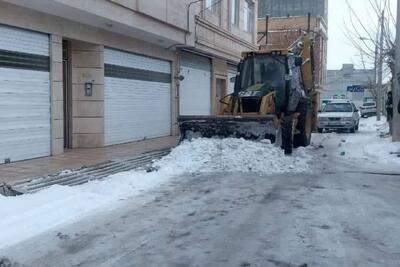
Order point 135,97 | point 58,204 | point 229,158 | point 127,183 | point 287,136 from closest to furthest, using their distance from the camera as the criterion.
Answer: point 58,204 < point 127,183 < point 229,158 < point 287,136 < point 135,97

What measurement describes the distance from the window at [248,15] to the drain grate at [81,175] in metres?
19.4

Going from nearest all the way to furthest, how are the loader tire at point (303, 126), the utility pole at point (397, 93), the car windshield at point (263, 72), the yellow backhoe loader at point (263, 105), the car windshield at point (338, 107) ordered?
the yellow backhoe loader at point (263, 105) → the car windshield at point (263, 72) → the loader tire at point (303, 126) → the utility pole at point (397, 93) → the car windshield at point (338, 107)

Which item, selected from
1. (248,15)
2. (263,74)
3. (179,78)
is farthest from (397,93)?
(248,15)

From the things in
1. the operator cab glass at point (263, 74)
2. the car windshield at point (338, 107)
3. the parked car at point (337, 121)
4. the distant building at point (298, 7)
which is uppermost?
the distant building at point (298, 7)

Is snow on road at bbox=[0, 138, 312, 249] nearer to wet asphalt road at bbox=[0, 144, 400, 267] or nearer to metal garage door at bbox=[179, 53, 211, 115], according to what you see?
wet asphalt road at bbox=[0, 144, 400, 267]

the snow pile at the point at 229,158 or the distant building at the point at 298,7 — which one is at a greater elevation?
the distant building at the point at 298,7

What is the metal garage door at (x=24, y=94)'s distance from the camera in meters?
12.5

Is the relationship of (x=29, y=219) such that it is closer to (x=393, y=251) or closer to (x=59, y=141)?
(x=393, y=251)

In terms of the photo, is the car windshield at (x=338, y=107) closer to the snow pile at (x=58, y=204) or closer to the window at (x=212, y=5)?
the window at (x=212, y=5)

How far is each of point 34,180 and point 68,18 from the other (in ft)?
20.1

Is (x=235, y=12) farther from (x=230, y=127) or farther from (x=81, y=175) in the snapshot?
(x=81, y=175)

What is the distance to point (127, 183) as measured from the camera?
433 inches

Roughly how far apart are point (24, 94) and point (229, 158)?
16.9ft

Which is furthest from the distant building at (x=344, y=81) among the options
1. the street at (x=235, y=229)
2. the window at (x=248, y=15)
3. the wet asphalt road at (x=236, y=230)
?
the wet asphalt road at (x=236, y=230)
